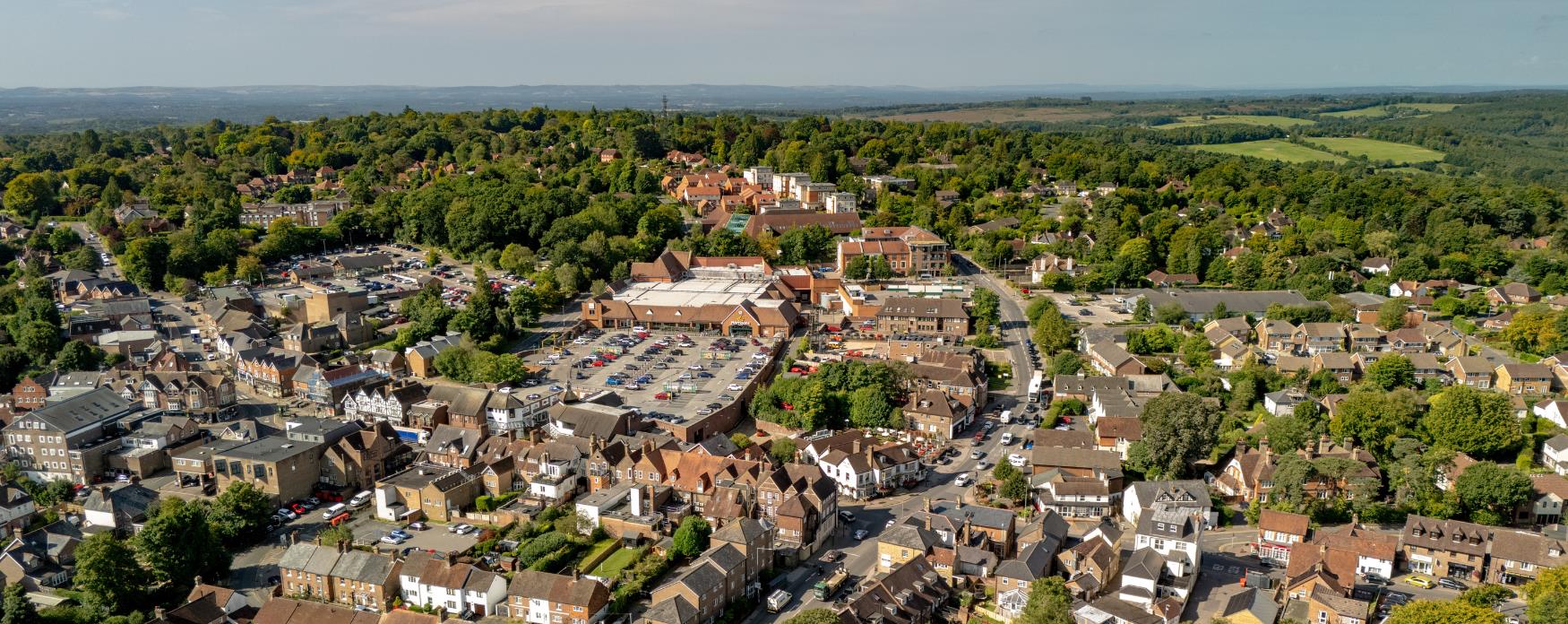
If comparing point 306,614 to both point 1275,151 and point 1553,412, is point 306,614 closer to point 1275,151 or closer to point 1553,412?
point 1553,412

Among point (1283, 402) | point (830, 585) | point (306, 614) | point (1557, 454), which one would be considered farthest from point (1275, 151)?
point (306, 614)

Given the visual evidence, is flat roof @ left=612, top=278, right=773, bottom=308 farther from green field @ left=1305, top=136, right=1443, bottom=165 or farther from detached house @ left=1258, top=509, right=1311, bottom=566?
green field @ left=1305, top=136, right=1443, bottom=165

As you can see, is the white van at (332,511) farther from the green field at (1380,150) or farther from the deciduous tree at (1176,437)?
the green field at (1380,150)

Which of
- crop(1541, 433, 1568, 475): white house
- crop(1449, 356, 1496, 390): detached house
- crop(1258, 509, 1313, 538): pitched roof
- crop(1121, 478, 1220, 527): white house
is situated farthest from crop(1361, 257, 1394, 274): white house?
crop(1258, 509, 1313, 538): pitched roof

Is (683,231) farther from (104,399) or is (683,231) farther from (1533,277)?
(1533,277)

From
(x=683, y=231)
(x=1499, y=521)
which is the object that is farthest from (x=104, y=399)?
(x=1499, y=521)

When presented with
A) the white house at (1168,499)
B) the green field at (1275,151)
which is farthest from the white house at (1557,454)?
the green field at (1275,151)

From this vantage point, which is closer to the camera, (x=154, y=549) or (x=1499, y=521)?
(x=154, y=549)
